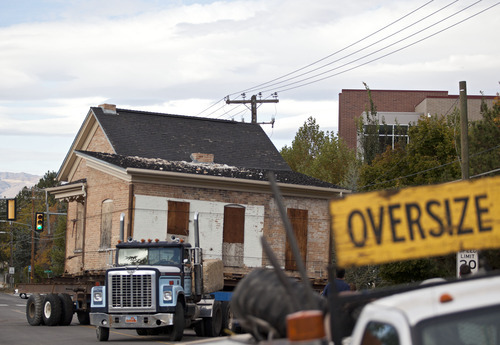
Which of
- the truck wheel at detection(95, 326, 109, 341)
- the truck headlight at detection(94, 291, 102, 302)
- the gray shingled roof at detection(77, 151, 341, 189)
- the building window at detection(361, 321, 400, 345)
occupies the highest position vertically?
the gray shingled roof at detection(77, 151, 341, 189)

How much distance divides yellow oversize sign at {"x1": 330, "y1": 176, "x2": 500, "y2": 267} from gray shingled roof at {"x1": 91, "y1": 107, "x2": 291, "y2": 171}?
33483 millimetres

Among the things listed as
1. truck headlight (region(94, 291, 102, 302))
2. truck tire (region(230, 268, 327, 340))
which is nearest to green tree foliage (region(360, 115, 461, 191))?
truck headlight (region(94, 291, 102, 302))

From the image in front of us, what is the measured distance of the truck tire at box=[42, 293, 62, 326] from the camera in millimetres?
27641

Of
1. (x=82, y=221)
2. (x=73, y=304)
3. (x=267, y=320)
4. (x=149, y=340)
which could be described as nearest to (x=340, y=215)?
(x=267, y=320)

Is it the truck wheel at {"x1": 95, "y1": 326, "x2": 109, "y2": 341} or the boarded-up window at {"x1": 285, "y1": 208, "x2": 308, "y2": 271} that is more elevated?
the boarded-up window at {"x1": 285, "y1": 208, "x2": 308, "y2": 271}

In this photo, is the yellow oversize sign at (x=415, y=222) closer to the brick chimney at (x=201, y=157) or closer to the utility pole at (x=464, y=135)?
the utility pole at (x=464, y=135)

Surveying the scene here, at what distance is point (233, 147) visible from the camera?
134 ft

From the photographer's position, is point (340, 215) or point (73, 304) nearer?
point (340, 215)

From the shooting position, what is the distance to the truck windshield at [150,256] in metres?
21.9

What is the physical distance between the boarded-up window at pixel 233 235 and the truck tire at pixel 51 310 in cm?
911

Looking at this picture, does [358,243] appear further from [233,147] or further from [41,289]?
[233,147]

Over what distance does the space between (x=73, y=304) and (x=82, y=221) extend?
10.9 meters

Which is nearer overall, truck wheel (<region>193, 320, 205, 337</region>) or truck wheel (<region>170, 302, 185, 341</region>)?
truck wheel (<region>170, 302, 185, 341</region>)

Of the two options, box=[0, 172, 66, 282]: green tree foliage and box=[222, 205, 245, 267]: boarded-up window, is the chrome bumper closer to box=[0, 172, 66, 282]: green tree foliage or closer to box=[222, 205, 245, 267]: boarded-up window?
box=[222, 205, 245, 267]: boarded-up window
